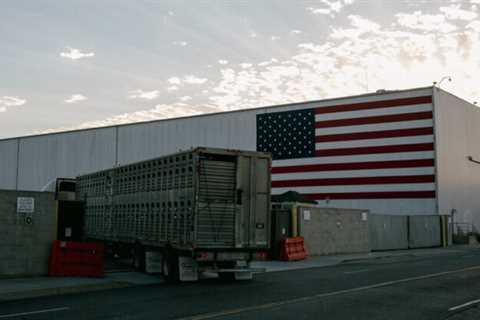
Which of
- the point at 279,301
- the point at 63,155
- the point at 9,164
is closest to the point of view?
the point at 279,301

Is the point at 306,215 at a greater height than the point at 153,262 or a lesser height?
greater

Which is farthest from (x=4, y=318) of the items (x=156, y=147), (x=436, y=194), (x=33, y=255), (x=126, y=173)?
(x=156, y=147)

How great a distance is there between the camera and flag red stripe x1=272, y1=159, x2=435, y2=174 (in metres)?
43.8

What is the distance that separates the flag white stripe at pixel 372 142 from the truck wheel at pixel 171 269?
31327 millimetres

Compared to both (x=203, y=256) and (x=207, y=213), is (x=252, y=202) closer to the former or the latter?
(x=207, y=213)

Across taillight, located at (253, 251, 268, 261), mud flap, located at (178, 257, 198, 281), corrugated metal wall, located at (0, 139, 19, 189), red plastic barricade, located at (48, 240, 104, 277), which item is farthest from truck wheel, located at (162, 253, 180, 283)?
corrugated metal wall, located at (0, 139, 19, 189)

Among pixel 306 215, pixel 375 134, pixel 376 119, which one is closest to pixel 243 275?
pixel 306 215

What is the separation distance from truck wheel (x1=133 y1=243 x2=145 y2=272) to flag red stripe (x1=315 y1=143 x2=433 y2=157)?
29545 mm

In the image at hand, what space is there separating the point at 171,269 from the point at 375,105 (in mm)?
32576

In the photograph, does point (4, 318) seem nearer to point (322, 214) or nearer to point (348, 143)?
point (322, 214)

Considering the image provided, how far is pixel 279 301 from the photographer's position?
11938mm

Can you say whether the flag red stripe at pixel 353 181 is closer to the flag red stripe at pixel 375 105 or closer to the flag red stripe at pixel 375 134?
the flag red stripe at pixel 375 134

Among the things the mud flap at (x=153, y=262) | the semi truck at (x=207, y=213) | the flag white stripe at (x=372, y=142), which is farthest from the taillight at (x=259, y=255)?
the flag white stripe at (x=372, y=142)

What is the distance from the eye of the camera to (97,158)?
64625 millimetres
